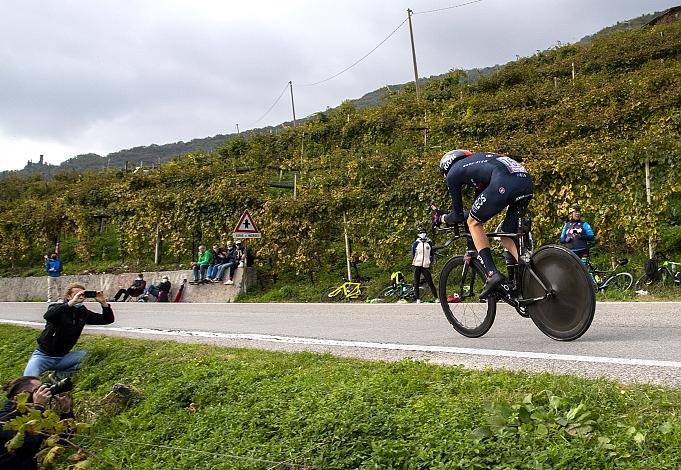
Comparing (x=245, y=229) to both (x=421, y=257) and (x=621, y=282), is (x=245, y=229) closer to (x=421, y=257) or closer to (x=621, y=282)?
(x=421, y=257)

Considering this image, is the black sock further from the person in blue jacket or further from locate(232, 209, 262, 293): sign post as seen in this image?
locate(232, 209, 262, 293): sign post

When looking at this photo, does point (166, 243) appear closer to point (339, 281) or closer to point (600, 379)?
point (339, 281)

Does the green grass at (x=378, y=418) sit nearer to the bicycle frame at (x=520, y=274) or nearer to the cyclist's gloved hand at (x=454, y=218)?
the bicycle frame at (x=520, y=274)

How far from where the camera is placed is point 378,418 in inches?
149

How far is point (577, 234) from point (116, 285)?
56.8 feet

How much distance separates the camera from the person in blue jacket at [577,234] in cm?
1180

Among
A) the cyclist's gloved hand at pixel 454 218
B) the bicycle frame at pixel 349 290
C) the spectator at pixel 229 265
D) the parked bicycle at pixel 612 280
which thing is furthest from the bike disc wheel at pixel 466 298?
the spectator at pixel 229 265

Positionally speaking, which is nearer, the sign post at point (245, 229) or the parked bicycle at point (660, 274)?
the parked bicycle at point (660, 274)

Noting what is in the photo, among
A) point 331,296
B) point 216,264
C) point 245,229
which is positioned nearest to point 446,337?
point 331,296

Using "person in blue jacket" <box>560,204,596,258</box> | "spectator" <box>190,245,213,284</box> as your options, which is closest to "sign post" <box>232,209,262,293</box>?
"spectator" <box>190,245,213,284</box>

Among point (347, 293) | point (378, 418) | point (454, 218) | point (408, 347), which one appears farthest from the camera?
point (347, 293)

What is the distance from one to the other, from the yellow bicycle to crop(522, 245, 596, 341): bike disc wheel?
10.1 metres

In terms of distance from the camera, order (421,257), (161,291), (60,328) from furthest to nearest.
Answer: (161,291), (421,257), (60,328)

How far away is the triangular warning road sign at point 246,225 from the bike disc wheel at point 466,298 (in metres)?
12.4
